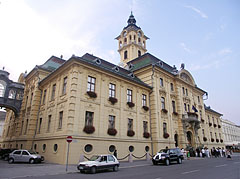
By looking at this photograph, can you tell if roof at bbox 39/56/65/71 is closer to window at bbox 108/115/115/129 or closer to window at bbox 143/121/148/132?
window at bbox 108/115/115/129

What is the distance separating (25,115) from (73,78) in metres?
14.6

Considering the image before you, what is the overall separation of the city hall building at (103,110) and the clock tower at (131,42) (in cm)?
975

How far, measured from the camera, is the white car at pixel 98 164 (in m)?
13.3

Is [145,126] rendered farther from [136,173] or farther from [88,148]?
[136,173]

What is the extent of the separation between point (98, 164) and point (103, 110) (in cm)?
907

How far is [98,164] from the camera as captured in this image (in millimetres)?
13734

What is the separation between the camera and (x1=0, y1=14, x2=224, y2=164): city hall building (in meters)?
20.0

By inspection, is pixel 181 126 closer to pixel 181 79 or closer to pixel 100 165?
pixel 181 79

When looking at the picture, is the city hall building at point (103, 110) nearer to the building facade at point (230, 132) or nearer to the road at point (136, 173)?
the road at point (136, 173)

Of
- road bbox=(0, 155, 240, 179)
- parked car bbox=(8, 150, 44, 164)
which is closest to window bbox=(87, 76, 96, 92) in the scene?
parked car bbox=(8, 150, 44, 164)

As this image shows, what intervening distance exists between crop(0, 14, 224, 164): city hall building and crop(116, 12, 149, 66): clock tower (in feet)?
32.0

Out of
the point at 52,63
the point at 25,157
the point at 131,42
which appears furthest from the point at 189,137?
the point at 52,63

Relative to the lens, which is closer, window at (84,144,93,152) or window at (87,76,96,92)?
window at (84,144,93,152)

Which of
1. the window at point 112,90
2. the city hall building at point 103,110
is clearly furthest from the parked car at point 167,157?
the window at point 112,90
